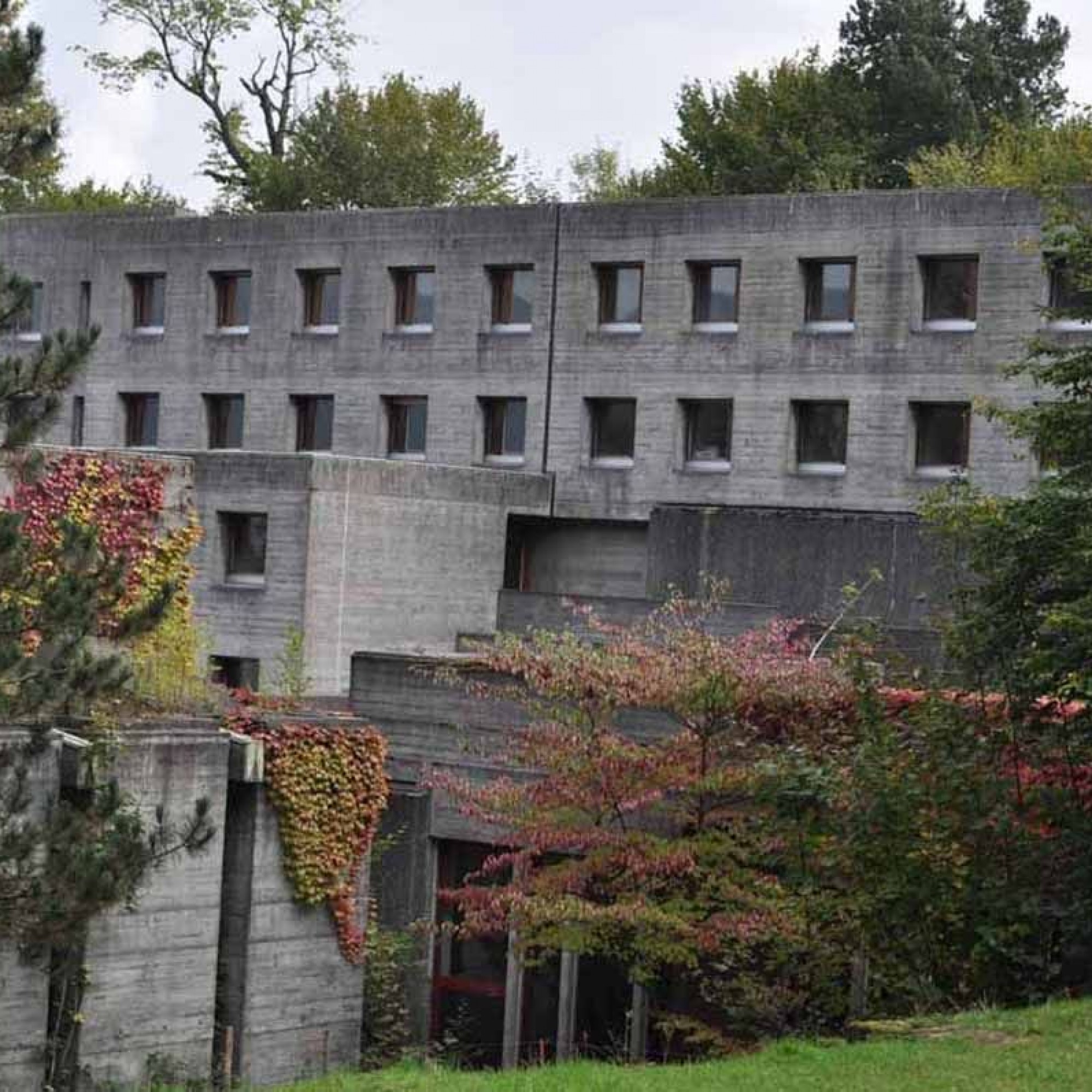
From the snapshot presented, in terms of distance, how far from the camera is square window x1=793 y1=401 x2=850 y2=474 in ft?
159

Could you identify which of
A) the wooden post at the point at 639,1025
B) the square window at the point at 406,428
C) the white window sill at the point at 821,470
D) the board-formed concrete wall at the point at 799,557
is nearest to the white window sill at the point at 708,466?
the white window sill at the point at 821,470

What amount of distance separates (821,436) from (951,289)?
3855mm

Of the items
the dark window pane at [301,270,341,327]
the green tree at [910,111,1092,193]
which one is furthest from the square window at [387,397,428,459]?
the green tree at [910,111,1092,193]

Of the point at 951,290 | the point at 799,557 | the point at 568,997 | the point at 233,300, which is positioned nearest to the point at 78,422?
the point at 233,300

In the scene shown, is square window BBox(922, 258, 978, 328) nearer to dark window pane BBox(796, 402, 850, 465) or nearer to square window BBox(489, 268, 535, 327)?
dark window pane BBox(796, 402, 850, 465)

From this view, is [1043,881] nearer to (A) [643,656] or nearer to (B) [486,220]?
(A) [643,656]

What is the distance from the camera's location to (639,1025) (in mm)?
29547

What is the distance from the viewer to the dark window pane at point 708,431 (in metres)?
49.7

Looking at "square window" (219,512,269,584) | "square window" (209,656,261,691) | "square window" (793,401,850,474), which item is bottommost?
"square window" (209,656,261,691)

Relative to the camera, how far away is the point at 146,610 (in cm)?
2289

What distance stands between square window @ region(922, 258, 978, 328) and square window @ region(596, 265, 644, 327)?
6.02m

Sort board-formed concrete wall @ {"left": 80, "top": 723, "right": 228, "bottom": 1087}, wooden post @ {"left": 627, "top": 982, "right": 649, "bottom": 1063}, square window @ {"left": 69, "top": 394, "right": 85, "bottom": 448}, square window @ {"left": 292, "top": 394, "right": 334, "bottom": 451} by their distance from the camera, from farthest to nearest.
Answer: square window @ {"left": 69, "top": 394, "right": 85, "bottom": 448} → square window @ {"left": 292, "top": 394, "right": 334, "bottom": 451} → wooden post @ {"left": 627, "top": 982, "right": 649, "bottom": 1063} → board-formed concrete wall @ {"left": 80, "top": 723, "right": 228, "bottom": 1087}

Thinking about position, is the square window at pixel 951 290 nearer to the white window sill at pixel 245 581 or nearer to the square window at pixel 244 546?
the square window at pixel 244 546

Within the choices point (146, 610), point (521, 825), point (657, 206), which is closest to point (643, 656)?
point (521, 825)
